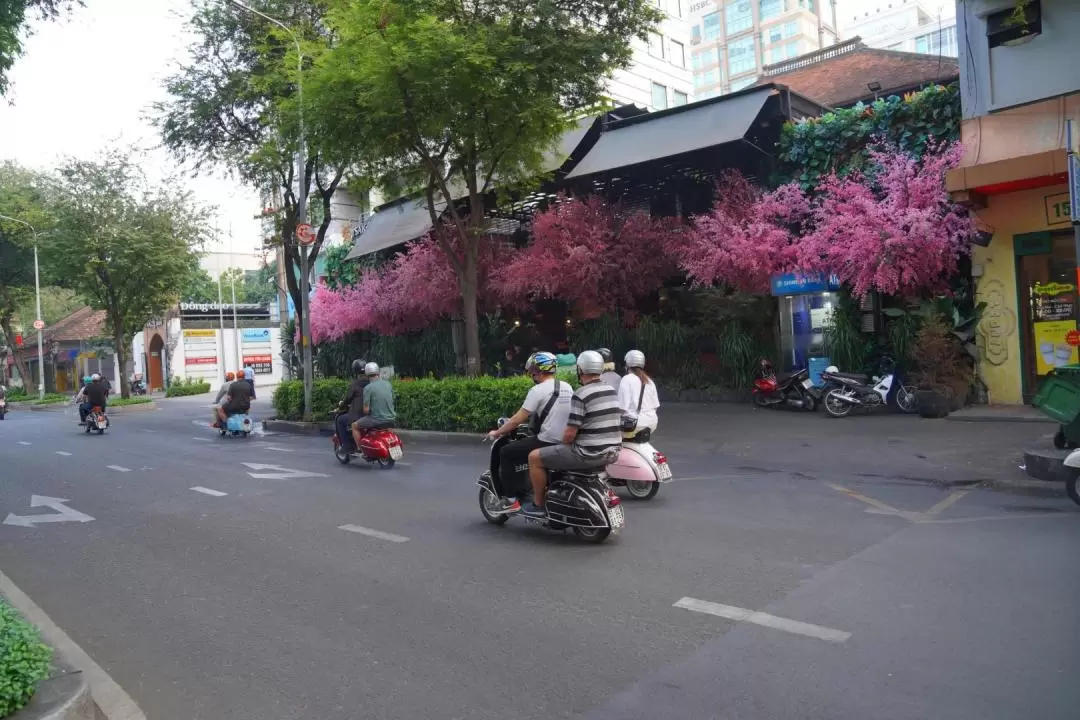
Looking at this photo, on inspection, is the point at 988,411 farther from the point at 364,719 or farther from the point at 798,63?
the point at 798,63

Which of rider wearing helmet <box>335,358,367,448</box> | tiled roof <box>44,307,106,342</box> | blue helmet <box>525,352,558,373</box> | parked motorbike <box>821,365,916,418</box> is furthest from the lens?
tiled roof <box>44,307,106,342</box>

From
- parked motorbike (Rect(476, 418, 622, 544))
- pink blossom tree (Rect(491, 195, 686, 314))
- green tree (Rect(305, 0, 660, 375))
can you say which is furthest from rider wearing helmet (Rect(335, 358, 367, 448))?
pink blossom tree (Rect(491, 195, 686, 314))

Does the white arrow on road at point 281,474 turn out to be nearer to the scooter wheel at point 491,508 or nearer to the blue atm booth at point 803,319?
the scooter wheel at point 491,508

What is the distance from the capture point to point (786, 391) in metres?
17.0

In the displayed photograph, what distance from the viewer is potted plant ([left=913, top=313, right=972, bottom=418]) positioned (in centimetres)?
1414

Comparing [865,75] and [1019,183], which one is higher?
[865,75]

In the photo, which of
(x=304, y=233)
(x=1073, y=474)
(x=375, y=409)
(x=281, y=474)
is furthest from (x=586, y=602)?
(x=304, y=233)

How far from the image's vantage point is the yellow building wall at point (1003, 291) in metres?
14.5

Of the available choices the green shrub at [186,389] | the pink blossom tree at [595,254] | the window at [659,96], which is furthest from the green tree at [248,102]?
the window at [659,96]

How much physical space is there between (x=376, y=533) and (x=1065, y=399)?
7.32m

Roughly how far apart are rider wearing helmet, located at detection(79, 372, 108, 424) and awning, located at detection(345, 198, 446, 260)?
28.0 ft

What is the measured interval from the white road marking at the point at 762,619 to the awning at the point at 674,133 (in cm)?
1367

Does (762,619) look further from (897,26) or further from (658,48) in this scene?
(897,26)

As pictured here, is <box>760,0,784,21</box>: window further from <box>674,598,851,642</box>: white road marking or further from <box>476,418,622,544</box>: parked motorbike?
<box>674,598,851,642</box>: white road marking
